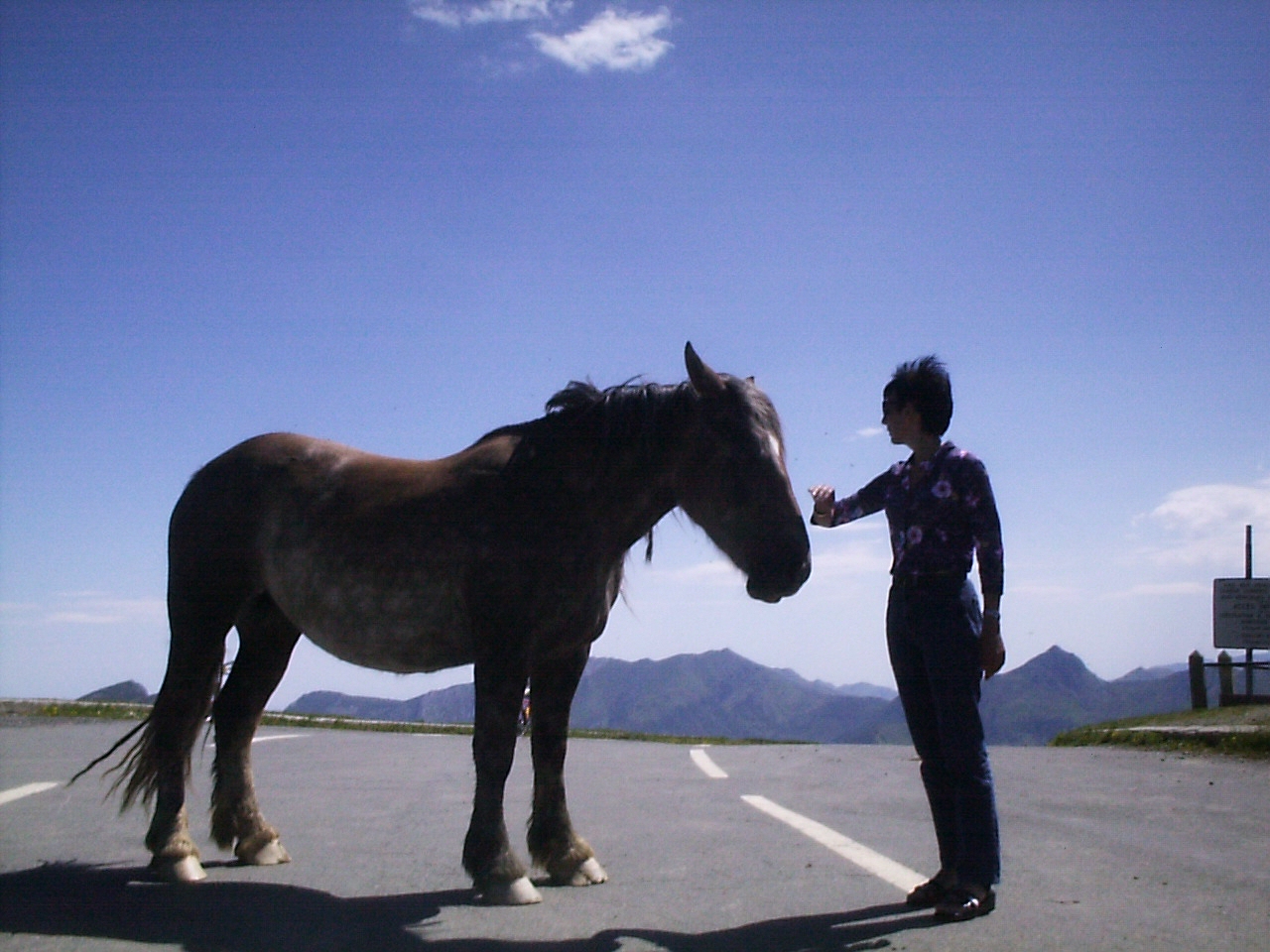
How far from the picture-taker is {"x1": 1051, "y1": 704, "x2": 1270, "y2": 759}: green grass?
12.6 meters

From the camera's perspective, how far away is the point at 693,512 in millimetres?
4617

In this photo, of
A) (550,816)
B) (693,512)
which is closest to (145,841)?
(550,816)

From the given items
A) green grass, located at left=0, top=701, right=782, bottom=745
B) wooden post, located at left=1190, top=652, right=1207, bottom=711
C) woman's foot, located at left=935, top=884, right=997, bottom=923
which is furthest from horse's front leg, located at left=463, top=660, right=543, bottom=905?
wooden post, located at left=1190, top=652, right=1207, bottom=711

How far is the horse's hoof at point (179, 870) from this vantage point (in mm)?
4719

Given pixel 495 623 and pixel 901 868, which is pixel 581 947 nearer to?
pixel 495 623

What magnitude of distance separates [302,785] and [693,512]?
5.38m

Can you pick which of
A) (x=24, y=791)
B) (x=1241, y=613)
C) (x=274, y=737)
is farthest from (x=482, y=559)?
(x=1241, y=613)

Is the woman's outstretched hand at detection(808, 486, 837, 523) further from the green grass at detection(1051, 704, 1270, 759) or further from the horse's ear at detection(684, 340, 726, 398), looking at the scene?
the green grass at detection(1051, 704, 1270, 759)

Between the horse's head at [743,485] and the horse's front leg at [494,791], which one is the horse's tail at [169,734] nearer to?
the horse's front leg at [494,791]

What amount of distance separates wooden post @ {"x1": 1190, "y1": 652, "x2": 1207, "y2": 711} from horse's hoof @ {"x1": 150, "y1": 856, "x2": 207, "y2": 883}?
68.3ft

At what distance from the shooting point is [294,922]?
3898 millimetres

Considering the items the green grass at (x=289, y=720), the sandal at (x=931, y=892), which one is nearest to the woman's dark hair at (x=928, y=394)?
the sandal at (x=931, y=892)

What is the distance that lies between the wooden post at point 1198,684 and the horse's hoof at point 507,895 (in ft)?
66.8

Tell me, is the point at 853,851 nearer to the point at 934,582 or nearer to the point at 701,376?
the point at 934,582
